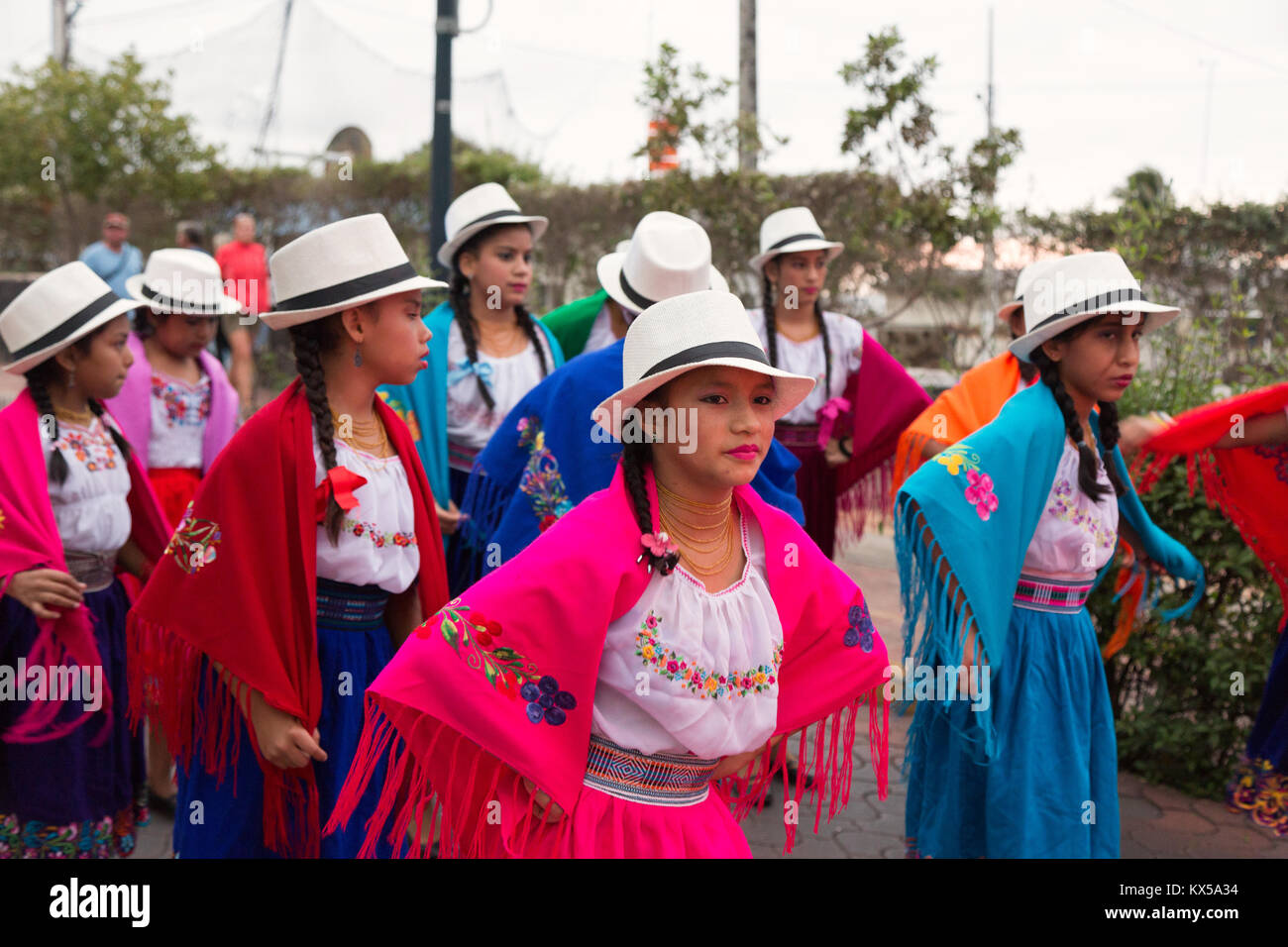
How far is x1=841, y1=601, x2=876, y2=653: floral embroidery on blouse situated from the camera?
277 cm

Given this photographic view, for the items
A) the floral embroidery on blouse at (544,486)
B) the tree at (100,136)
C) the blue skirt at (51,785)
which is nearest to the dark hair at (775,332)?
the floral embroidery on blouse at (544,486)

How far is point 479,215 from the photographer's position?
16.8ft

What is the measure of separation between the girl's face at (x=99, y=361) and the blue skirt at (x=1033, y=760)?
2.87 metres

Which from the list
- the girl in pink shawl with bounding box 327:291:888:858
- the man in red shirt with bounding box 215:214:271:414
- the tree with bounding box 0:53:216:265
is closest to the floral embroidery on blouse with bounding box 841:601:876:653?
the girl in pink shawl with bounding box 327:291:888:858

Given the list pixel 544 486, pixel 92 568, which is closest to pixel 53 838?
pixel 92 568

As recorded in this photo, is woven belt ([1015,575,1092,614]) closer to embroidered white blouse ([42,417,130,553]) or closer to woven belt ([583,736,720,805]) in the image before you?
woven belt ([583,736,720,805])

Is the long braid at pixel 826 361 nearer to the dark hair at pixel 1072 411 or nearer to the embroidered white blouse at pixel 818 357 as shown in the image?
the embroidered white blouse at pixel 818 357

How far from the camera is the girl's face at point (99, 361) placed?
158 inches

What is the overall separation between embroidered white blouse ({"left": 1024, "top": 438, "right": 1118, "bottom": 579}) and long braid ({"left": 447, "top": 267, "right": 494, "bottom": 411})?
223 cm

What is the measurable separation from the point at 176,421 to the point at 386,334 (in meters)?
2.52

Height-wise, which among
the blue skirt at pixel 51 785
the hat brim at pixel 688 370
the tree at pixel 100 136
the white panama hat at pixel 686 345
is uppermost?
the tree at pixel 100 136

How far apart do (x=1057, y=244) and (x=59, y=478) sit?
747 centimetres
